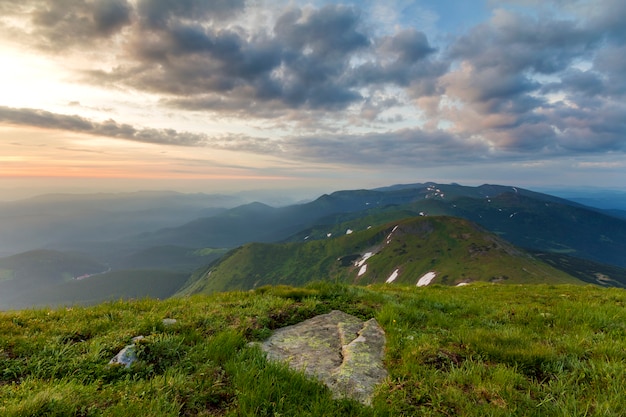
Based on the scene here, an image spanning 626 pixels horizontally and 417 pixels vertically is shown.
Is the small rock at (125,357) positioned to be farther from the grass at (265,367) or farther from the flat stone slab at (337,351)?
the flat stone slab at (337,351)

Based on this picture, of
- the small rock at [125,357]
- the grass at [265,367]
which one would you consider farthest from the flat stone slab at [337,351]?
the small rock at [125,357]

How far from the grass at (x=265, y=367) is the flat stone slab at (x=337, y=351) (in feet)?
1.03

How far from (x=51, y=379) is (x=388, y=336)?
7027mm

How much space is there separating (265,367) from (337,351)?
6.59ft

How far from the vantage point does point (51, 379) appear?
511 centimetres

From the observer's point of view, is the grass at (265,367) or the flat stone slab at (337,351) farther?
the flat stone slab at (337,351)

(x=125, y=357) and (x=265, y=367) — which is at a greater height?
(x=265, y=367)

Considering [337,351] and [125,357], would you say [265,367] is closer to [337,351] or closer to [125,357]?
[337,351]

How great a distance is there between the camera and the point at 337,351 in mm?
7043

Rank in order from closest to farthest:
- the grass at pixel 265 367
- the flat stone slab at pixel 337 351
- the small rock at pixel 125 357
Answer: the grass at pixel 265 367, the flat stone slab at pixel 337 351, the small rock at pixel 125 357

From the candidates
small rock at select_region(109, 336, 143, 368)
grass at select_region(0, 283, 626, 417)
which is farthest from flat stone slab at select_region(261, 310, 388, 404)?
small rock at select_region(109, 336, 143, 368)

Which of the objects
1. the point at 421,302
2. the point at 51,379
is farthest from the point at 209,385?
the point at 421,302

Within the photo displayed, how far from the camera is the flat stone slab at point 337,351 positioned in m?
5.67

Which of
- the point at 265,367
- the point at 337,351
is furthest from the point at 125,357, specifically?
the point at 337,351
